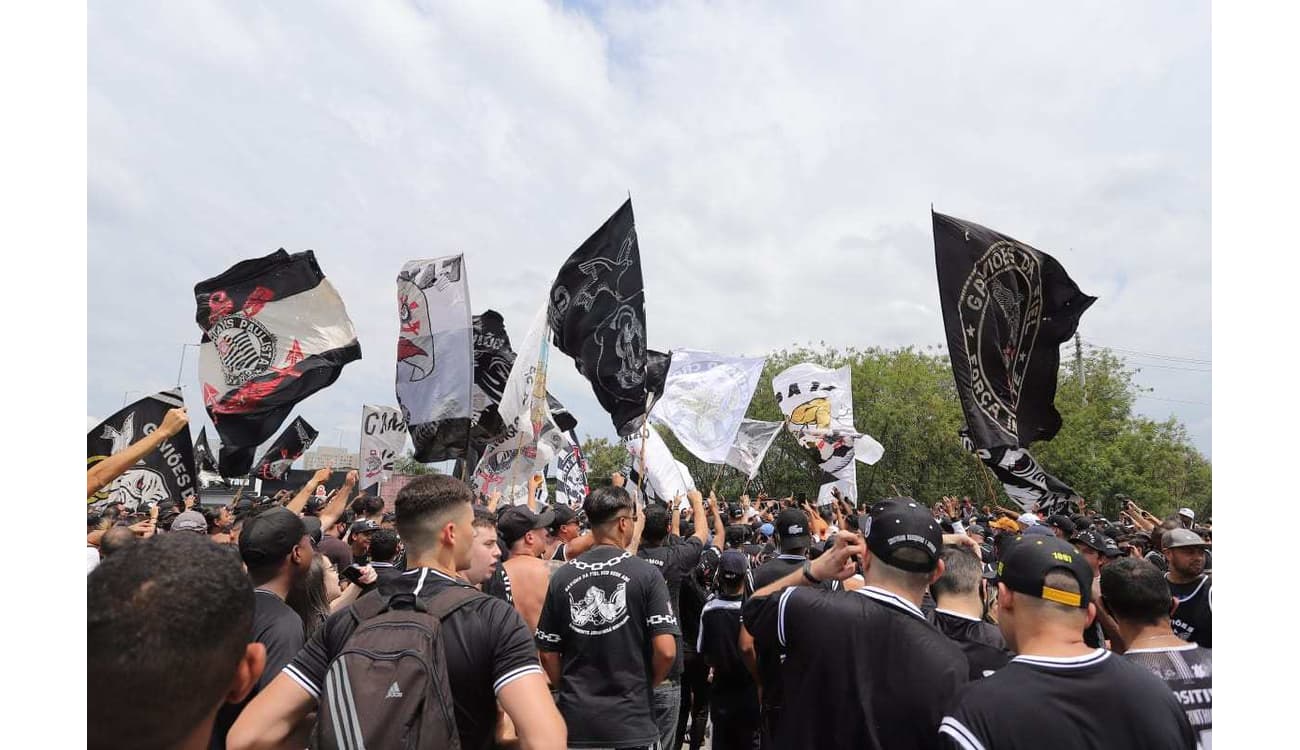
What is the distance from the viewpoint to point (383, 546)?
5.71 metres

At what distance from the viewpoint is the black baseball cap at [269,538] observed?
3691mm

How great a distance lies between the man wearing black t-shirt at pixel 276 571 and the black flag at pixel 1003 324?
5.59 m

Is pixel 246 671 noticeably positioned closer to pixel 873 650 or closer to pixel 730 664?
pixel 873 650

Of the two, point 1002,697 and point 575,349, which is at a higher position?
point 575,349

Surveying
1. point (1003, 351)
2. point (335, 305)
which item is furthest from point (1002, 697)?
point (335, 305)

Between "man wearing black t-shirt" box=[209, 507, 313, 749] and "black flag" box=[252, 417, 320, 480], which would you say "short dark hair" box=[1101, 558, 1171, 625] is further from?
"black flag" box=[252, 417, 320, 480]

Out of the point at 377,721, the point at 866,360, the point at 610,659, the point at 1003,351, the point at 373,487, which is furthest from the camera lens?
the point at 866,360

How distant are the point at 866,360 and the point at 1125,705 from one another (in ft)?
152

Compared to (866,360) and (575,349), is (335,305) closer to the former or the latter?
(575,349)

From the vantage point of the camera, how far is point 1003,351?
24.7ft

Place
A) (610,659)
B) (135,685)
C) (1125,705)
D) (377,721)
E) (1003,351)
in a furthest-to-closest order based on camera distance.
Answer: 1. (1003,351)
2. (610,659)
3. (1125,705)
4. (377,721)
5. (135,685)

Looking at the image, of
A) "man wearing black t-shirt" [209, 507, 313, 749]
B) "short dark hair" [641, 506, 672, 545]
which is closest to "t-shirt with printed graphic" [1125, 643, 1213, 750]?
"short dark hair" [641, 506, 672, 545]

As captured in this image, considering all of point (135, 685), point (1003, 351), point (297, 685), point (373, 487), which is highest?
point (1003, 351)

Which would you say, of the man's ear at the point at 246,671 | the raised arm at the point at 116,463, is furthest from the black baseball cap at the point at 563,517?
the man's ear at the point at 246,671
